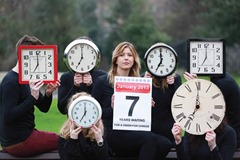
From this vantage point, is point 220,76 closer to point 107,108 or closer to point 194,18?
point 107,108

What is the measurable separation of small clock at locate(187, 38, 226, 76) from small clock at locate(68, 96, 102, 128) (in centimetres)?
102

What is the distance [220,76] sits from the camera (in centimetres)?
532

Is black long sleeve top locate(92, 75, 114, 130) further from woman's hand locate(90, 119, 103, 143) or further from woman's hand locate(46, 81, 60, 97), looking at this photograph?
woman's hand locate(90, 119, 103, 143)

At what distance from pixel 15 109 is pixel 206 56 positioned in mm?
1696

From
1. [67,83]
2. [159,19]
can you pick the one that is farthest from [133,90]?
[159,19]

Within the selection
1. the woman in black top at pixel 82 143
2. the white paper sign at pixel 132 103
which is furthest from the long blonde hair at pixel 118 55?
the woman in black top at pixel 82 143

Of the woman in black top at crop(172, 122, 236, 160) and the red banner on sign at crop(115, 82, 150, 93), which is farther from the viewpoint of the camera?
the red banner on sign at crop(115, 82, 150, 93)

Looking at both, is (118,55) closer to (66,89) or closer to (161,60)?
(161,60)

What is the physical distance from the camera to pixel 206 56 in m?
5.27

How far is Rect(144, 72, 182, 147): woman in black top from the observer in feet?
18.0

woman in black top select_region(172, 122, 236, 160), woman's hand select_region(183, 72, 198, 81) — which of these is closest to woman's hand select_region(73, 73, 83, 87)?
woman's hand select_region(183, 72, 198, 81)

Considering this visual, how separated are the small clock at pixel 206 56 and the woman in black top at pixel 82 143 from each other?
103 cm

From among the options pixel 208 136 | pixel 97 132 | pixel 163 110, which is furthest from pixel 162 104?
pixel 97 132

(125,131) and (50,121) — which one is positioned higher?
(125,131)
